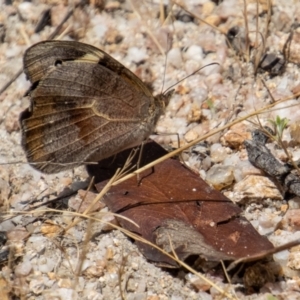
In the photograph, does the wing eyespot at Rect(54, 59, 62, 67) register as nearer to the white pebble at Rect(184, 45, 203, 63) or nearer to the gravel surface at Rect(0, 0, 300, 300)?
the gravel surface at Rect(0, 0, 300, 300)

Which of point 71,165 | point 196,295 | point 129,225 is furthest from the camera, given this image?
point 71,165

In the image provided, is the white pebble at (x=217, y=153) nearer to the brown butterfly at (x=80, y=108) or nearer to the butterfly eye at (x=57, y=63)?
the brown butterfly at (x=80, y=108)

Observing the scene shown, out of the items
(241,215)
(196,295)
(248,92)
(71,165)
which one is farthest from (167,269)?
(248,92)

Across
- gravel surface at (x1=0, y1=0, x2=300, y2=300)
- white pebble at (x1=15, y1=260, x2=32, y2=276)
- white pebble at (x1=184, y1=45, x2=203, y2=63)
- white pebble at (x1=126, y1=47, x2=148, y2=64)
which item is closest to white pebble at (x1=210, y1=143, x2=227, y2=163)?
gravel surface at (x1=0, y1=0, x2=300, y2=300)

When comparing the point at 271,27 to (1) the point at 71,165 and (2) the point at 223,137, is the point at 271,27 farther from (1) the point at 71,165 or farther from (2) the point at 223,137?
(1) the point at 71,165

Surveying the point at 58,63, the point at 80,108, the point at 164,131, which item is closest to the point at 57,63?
the point at 58,63

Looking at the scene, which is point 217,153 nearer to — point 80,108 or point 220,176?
point 220,176

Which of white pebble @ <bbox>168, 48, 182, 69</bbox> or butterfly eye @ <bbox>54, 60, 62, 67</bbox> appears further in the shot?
white pebble @ <bbox>168, 48, 182, 69</bbox>
